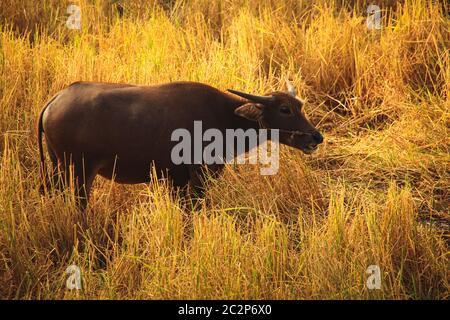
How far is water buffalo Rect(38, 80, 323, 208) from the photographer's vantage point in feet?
15.9

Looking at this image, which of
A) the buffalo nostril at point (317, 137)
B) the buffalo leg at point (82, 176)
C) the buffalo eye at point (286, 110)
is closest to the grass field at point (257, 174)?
the buffalo leg at point (82, 176)

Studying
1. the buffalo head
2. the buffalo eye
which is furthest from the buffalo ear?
the buffalo eye

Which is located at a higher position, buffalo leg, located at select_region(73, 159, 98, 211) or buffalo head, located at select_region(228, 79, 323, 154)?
buffalo head, located at select_region(228, 79, 323, 154)

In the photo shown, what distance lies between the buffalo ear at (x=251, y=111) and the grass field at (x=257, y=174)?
0.40 meters

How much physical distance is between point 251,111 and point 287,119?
0.91ft

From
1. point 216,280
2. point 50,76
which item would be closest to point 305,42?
point 50,76

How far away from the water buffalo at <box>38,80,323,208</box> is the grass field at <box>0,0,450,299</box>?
18 cm

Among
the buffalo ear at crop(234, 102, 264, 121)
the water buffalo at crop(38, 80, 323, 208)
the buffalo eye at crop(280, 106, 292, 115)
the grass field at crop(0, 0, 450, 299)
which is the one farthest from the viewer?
the buffalo eye at crop(280, 106, 292, 115)

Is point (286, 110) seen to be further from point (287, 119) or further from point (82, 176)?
point (82, 176)

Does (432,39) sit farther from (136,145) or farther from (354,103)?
(136,145)

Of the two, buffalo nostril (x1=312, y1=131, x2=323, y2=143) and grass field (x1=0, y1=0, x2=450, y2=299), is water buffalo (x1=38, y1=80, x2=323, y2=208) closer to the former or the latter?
buffalo nostril (x1=312, y1=131, x2=323, y2=143)

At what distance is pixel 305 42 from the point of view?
709cm

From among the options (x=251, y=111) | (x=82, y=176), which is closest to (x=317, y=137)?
(x=251, y=111)

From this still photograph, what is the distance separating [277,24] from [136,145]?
2979 mm
